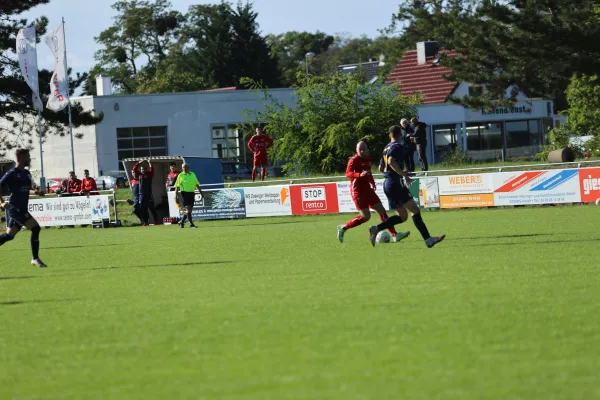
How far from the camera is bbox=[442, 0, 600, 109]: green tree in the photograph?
38.8 metres

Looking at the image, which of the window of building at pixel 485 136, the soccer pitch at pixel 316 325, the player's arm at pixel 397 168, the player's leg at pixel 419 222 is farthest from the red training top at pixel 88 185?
the window of building at pixel 485 136

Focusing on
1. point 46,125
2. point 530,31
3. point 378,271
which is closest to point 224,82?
point 46,125

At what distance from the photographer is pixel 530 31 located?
129ft

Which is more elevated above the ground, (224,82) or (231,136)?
(224,82)

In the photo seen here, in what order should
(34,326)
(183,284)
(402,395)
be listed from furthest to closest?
(183,284)
(34,326)
(402,395)

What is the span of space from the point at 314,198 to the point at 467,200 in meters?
5.01

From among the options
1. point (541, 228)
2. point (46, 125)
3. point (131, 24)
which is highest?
point (131, 24)

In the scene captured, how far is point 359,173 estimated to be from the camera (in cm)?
1828

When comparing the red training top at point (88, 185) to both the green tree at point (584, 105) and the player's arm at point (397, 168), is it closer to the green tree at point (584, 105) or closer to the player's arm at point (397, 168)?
the green tree at point (584, 105)

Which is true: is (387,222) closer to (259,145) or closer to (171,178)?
(171,178)

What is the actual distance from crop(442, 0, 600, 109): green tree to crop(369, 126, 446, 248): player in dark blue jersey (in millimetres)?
23172

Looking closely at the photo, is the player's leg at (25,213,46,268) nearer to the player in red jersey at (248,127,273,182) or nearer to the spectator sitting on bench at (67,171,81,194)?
the player in red jersey at (248,127,273,182)

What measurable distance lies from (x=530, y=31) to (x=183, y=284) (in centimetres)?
2901

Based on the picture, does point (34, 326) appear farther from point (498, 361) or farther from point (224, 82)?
point (224, 82)
